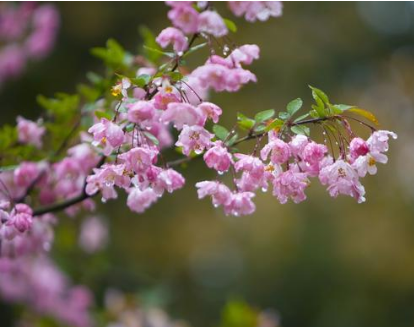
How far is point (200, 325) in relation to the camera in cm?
699

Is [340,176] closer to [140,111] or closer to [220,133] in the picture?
[220,133]

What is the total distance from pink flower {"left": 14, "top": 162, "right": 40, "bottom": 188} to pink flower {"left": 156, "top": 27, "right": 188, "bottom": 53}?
2.46ft

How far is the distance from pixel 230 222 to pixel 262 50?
1.94 metres

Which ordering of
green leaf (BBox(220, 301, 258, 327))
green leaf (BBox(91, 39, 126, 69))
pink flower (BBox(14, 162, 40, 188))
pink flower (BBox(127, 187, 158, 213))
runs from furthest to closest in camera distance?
green leaf (BBox(220, 301, 258, 327)) → green leaf (BBox(91, 39, 126, 69)) → pink flower (BBox(14, 162, 40, 188)) → pink flower (BBox(127, 187, 158, 213))

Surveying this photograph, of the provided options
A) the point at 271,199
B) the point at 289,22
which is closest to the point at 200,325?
the point at 271,199

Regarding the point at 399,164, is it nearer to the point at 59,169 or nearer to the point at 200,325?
the point at 200,325

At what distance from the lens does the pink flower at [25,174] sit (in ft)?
6.67

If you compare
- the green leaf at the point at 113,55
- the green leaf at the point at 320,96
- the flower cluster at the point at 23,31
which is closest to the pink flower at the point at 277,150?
the green leaf at the point at 320,96

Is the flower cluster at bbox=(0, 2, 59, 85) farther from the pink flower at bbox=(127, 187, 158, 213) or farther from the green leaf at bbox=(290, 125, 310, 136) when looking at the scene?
the green leaf at bbox=(290, 125, 310, 136)

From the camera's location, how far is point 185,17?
60.1 inches

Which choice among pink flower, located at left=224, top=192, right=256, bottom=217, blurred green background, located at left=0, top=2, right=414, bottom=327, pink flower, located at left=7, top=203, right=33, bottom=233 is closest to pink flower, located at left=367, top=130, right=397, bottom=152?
pink flower, located at left=224, top=192, right=256, bottom=217

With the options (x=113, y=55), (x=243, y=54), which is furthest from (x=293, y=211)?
(x=243, y=54)

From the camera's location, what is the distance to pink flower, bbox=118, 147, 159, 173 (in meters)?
1.42

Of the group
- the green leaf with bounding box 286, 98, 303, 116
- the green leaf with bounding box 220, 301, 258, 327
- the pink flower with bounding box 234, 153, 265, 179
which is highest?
the green leaf with bounding box 286, 98, 303, 116
